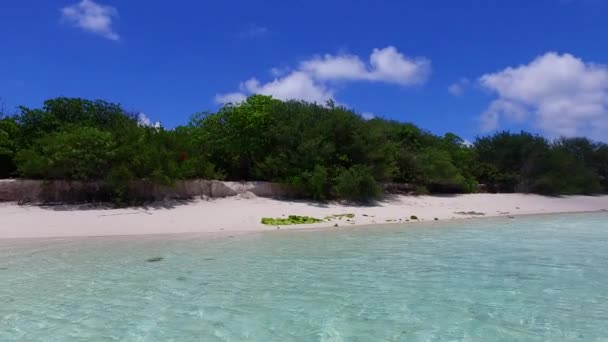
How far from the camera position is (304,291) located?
7.10 m

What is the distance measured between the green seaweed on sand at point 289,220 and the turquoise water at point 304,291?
16.7 feet

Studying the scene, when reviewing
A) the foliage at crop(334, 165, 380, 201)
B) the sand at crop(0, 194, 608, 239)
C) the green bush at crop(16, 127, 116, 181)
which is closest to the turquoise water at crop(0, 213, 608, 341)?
the sand at crop(0, 194, 608, 239)

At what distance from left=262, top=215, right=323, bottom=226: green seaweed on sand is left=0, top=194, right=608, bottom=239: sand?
43 centimetres

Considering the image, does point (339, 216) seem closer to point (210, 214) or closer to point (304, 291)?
point (210, 214)

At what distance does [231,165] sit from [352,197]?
6.31m

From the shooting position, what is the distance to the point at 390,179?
2762cm

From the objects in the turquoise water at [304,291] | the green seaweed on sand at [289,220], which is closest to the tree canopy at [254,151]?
the green seaweed on sand at [289,220]

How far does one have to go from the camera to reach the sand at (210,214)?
1523cm

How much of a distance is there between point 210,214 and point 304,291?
1176 centimetres

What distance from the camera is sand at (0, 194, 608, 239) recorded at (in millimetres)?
15227

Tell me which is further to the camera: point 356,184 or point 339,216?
point 356,184

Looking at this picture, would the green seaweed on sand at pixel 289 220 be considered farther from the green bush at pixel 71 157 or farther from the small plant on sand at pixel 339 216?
the green bush at pixel 71 157

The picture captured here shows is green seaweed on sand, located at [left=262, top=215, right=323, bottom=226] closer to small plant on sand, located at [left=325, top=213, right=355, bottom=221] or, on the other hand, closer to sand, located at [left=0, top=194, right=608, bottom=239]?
sand, located at [left=0, top=194, right=608, bottom=239]

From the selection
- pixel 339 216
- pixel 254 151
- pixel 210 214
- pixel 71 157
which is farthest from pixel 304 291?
pixel 254 151
